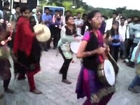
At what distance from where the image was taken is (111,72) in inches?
139

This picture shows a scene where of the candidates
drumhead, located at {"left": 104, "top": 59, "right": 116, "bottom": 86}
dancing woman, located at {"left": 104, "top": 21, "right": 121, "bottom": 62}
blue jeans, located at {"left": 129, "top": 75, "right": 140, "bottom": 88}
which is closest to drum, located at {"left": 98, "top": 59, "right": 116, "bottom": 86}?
drumhead, located at {"left": 104, "top": 59, "right": 116, "bottom": 86}

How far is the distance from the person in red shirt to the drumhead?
1.76m

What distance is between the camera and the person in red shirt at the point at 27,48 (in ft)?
16.1

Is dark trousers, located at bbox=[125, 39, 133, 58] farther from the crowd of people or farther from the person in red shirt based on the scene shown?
the person in red shirt

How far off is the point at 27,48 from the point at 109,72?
195 centimetres

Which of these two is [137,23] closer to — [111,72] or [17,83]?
[17,83]

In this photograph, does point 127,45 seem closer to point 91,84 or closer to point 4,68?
point 4,68

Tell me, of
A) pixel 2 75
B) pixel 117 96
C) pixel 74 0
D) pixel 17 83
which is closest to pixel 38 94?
pixel 17 83

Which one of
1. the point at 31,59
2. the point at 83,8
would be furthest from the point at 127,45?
the point at 83,8

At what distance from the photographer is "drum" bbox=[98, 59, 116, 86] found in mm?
3369

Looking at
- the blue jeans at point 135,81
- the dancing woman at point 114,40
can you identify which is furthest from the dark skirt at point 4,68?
the dancing woman at point 114,40

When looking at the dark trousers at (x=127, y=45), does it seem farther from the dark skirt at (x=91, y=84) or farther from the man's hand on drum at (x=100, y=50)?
the man's hand on drum at (x=100, y=50)

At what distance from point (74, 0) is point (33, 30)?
2441cm

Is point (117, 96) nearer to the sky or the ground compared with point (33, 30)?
nearer to the ground
